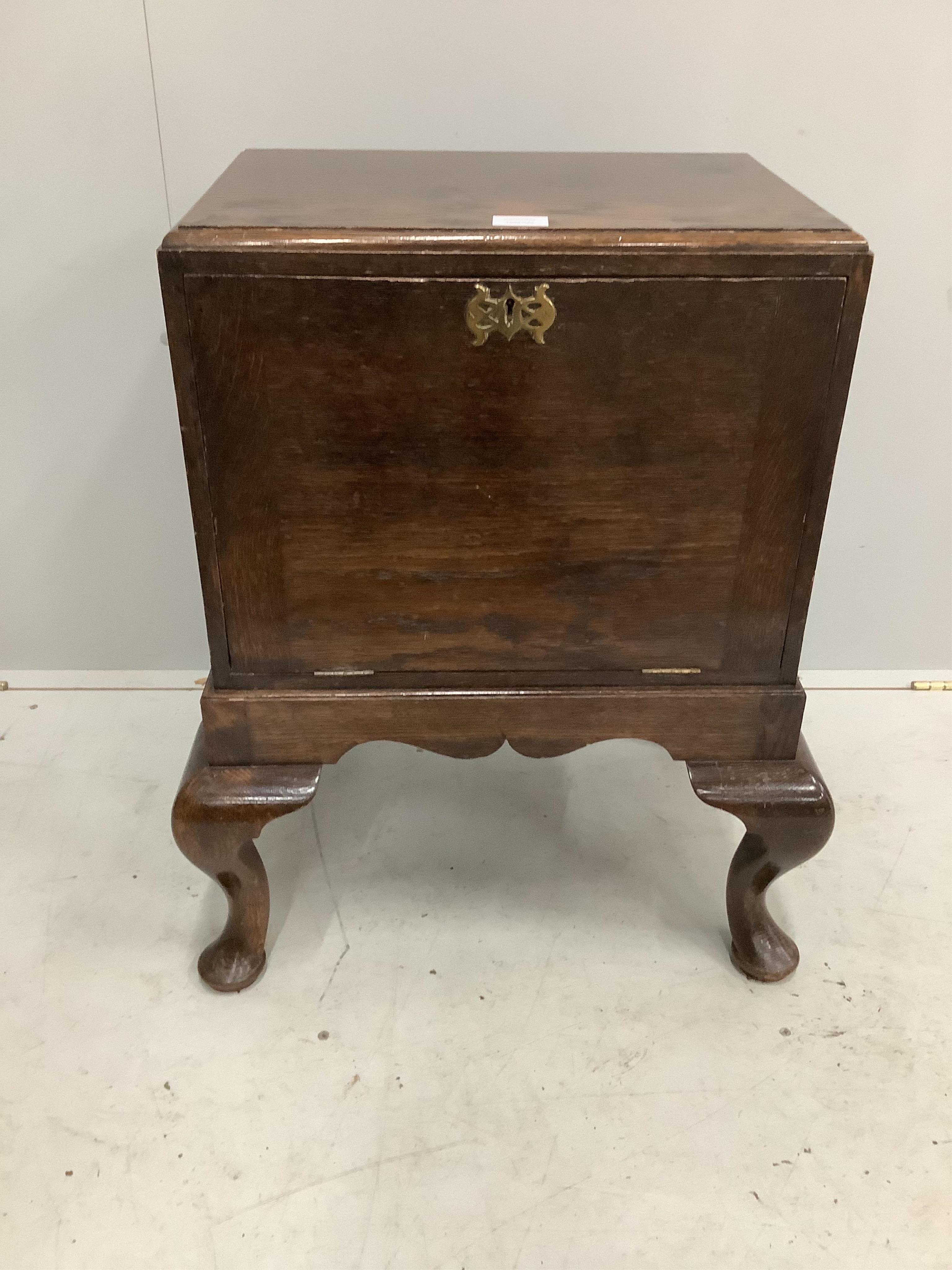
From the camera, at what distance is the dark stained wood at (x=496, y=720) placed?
109 cm

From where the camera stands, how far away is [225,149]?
56.7 inches

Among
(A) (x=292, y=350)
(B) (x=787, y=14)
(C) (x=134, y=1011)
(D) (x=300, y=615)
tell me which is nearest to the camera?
(A) (x=292, y=350)

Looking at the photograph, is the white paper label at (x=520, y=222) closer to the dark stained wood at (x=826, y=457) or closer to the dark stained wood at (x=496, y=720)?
the dark stained wood at (x=826, y=457)

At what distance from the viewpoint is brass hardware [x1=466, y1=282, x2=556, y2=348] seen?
90 centimetres

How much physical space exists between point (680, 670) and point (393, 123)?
33.6 inches

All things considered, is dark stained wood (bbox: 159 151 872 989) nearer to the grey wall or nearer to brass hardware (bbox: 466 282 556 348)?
brass hardware (bbox: 466 282 556 348)

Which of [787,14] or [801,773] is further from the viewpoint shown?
[787,14]

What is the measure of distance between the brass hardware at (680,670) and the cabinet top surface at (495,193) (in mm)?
416

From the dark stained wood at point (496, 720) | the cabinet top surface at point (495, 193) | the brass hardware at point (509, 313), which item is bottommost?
the dark stained wood at point (496, 720)

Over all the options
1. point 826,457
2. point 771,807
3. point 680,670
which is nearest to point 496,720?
point 680,670

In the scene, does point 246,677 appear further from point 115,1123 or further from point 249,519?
point 115,1123

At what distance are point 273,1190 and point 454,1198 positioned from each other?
178 mm

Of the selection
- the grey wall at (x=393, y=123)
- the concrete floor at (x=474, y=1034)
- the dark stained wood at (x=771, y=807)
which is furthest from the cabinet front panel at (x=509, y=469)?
the grey wall at (x=393, y=123)

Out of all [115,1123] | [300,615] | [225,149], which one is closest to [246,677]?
[300,615]
